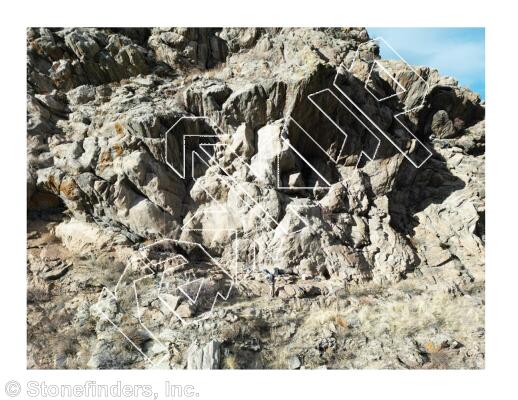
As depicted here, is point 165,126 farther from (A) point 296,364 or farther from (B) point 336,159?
(A) point 296,364

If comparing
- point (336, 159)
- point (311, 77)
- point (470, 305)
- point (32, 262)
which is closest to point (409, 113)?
point (336, 159)

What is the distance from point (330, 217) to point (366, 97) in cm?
500

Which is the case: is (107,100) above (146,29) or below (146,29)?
below

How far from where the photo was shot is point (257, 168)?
468 inches

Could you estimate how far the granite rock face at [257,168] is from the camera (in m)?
11.0

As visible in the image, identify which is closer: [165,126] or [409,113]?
[165,126]

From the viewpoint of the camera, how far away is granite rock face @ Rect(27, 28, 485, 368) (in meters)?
11.0

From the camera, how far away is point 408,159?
13.8m

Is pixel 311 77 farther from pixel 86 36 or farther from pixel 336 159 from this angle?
pixel 86 36

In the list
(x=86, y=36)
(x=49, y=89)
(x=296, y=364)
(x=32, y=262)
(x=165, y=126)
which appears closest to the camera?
(x=296, y=364)

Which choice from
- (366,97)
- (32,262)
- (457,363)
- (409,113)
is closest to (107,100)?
(32,262)

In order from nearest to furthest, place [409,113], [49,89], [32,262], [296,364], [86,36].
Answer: [296,364] < [32,262] < [49,89] < [86,36] < [409,113]

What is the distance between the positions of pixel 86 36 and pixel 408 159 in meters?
13.4

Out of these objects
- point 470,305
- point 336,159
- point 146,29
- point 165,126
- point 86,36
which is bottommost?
point 470,305
